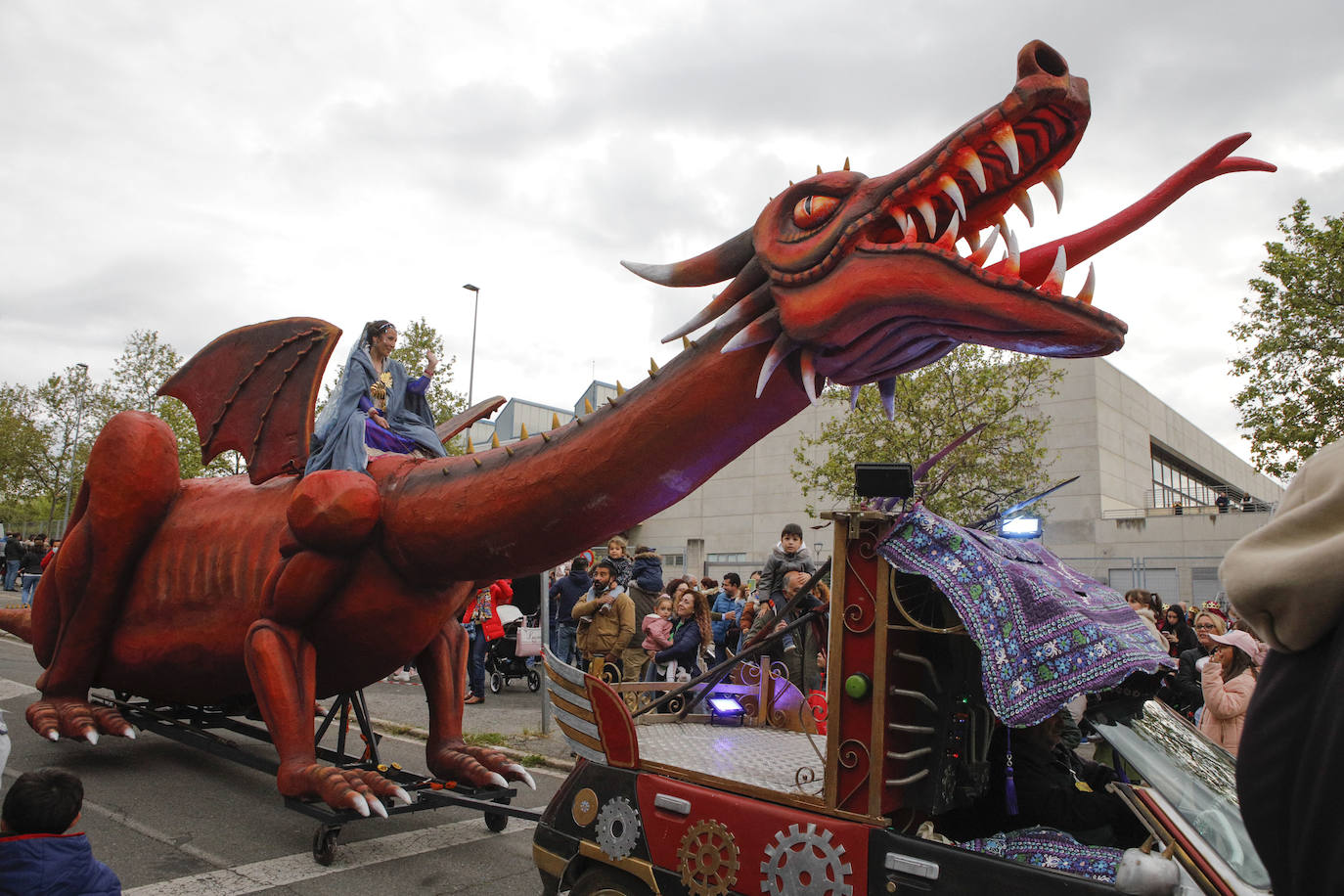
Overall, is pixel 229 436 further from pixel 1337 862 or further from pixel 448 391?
pixel 448 391

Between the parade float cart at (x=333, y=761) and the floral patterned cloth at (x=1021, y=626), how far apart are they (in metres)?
2.50

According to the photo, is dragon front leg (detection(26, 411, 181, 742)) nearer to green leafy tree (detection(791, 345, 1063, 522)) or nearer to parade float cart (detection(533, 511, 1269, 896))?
parade float cart (detection(533, 511, 1269, 896))

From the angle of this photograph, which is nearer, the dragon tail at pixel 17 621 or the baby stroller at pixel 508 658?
the dragon tail at pixel 17 621

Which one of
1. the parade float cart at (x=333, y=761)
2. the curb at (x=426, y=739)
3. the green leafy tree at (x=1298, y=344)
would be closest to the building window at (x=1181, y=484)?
the green leafy tree at (x=1298, y=344)

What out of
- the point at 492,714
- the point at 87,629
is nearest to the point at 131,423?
the point at 87,629

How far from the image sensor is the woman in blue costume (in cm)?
478

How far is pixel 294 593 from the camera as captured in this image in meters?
4.39

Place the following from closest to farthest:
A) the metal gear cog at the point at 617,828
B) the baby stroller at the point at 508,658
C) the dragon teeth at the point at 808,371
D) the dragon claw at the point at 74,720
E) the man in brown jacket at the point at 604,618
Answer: the dragon teeth at the point at 808,371 < the metal gear cog at the point at 617,828 < the dragon claw at the point at 74,720 < the man in brown jacket at the point at 604,618 < the baby stroller at the point at 508,658

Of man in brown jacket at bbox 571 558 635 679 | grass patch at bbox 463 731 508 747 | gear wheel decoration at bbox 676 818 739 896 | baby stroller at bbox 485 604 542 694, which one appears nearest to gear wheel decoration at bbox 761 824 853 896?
gear wheel decoration at bbox 676 818 739 896

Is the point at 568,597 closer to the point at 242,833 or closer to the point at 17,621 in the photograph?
the point at 17,621

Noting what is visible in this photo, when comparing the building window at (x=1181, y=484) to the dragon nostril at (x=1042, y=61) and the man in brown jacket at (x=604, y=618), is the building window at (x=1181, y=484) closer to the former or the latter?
the man in brown jacket at (x=604, y=618)

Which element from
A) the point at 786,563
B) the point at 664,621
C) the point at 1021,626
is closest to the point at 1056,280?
the point at 1021,626

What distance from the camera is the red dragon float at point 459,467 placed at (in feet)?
8.80

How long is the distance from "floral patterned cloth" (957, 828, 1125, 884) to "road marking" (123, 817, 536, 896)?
301 centimetres
